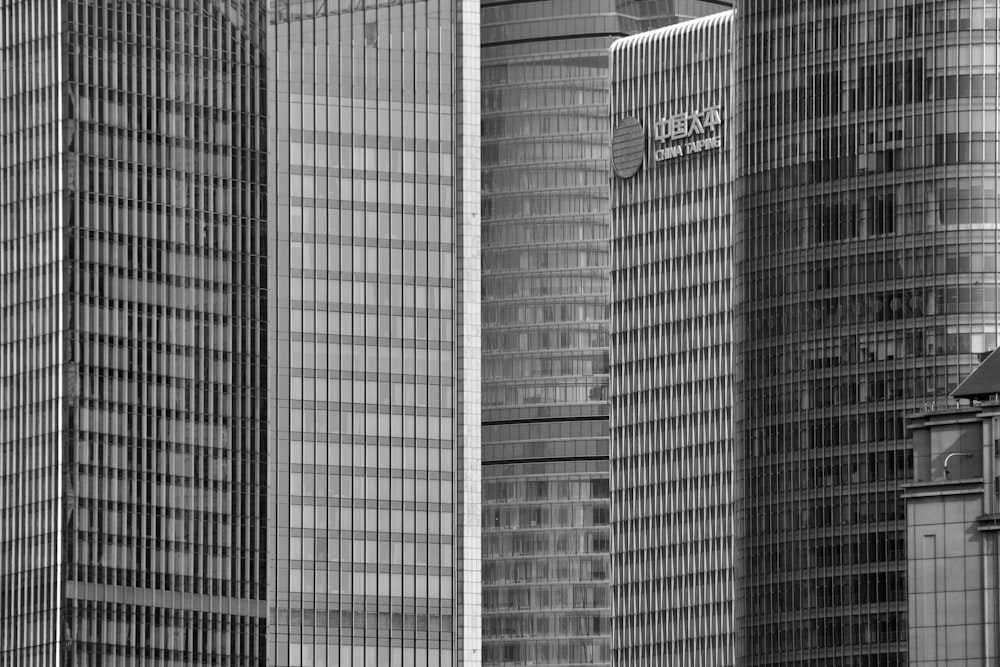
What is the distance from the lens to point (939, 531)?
506ft

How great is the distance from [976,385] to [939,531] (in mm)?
8363

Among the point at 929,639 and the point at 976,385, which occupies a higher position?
the point at 976,385

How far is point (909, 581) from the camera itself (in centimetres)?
15575

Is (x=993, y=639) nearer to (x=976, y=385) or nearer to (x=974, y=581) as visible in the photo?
(x=974, y=581)

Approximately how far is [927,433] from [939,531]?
15.1 feet

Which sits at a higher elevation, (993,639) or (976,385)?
(976,385)

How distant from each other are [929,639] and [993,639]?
3437 mm

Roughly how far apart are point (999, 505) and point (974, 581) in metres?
3.48

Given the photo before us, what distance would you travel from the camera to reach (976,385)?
159m

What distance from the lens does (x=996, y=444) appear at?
153m

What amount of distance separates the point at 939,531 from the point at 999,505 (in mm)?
3036

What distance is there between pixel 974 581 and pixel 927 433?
23.5ft

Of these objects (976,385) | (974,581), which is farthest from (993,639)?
(976,385)

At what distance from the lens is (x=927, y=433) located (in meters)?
156
